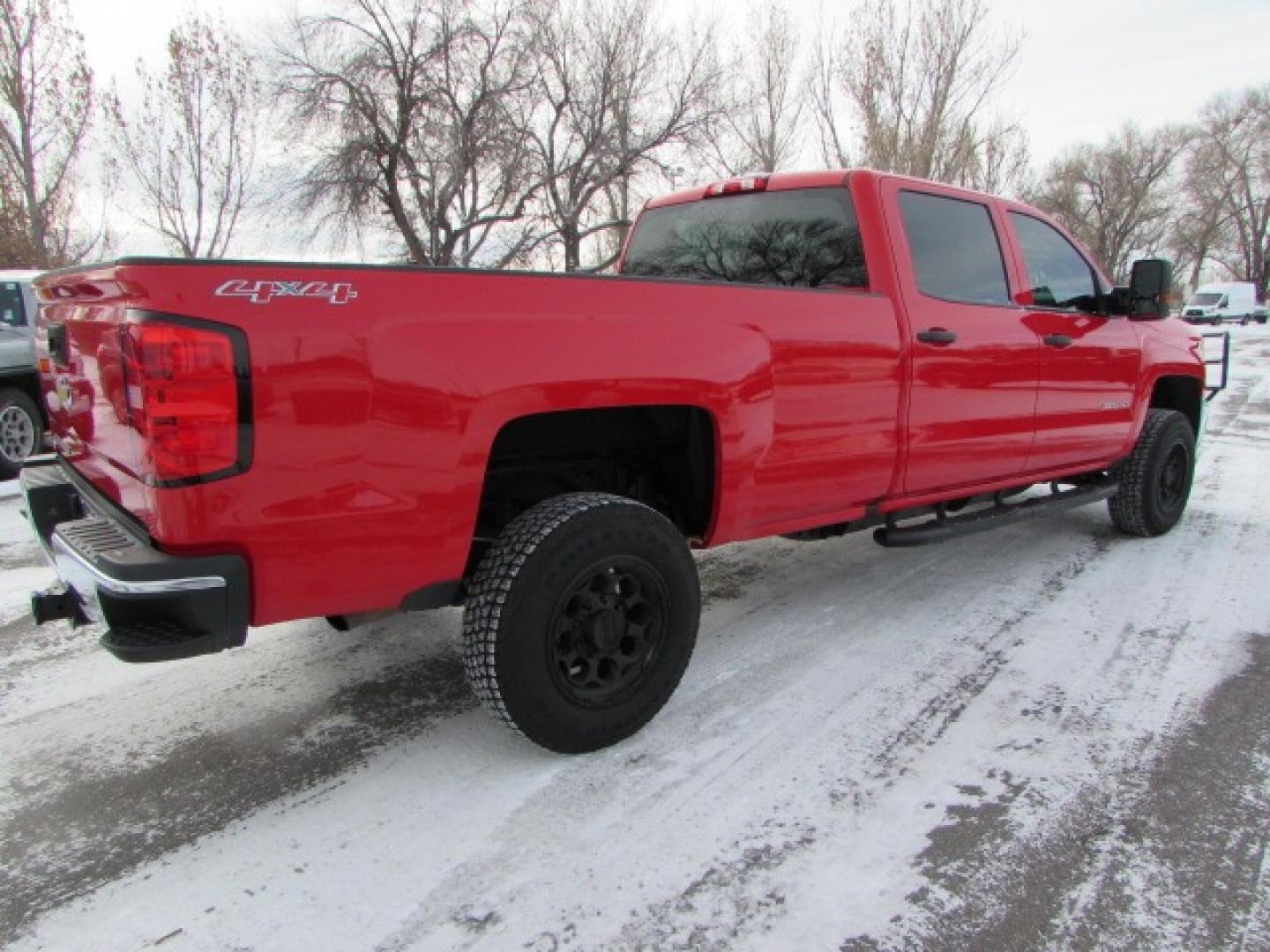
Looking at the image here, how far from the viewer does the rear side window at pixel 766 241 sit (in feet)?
11.9

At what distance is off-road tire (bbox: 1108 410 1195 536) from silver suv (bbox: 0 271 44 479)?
8567mm

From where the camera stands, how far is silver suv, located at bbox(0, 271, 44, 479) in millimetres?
7584

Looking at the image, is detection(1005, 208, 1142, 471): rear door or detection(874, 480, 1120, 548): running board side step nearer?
detection(874, 480, 1120, 548): running board side step

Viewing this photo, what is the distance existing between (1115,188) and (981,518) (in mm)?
62811

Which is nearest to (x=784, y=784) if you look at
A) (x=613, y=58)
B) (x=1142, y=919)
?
(x=1142, y=919)

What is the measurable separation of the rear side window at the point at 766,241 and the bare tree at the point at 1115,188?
191ft

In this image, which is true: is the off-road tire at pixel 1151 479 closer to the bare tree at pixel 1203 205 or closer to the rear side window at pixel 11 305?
the rear side window at pixel 11 305

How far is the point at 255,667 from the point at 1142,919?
3009mm

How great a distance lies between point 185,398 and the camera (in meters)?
1.92

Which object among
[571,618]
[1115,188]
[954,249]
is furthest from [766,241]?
[1115,188]

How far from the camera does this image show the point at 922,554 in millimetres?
4910

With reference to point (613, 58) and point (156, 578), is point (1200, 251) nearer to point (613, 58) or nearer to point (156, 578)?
point (613, 58)

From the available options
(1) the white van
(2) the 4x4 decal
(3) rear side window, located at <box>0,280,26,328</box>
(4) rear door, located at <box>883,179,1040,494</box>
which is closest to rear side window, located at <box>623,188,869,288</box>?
(4) rear door, located at <box>883,179,1040,494</box>

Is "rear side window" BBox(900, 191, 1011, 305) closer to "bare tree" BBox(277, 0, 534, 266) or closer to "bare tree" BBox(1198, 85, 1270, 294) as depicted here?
"bare tree" BBox(277, 0, 534, 266)
